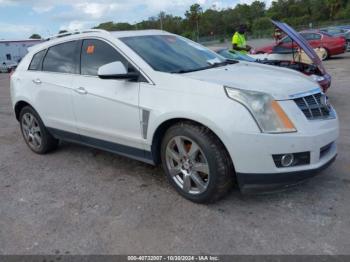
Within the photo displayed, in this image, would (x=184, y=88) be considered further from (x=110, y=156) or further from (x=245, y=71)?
(x=110, y=156)

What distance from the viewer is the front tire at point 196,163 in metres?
3.33

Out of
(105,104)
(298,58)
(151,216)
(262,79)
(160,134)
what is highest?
(298,58)

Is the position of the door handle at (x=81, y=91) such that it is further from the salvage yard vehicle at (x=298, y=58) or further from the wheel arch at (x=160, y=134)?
the salvage yard vehicle at (x=298, y=58)

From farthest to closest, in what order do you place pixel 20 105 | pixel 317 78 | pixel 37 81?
pixel 317 78, pixel 20 105, pixel 37 81

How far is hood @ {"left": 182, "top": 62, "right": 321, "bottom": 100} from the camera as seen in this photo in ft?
10.8

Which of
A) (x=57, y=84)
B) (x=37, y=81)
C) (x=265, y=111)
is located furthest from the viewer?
(x=37, y=81)

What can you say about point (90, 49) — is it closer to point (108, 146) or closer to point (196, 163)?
point (108, 146)

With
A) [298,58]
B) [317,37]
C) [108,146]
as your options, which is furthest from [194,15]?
[108,146]

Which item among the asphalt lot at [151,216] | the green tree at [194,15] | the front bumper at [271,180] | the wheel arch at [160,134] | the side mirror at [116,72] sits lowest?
the asphalt lot at [151,216]

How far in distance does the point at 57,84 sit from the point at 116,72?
1341 mm

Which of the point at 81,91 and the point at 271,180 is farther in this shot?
the point at 81,91

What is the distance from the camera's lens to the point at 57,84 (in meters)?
4.71

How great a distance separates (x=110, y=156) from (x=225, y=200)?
81.6 inches

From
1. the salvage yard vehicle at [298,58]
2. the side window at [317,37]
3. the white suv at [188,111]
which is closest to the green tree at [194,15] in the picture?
the side window at [317,37]
